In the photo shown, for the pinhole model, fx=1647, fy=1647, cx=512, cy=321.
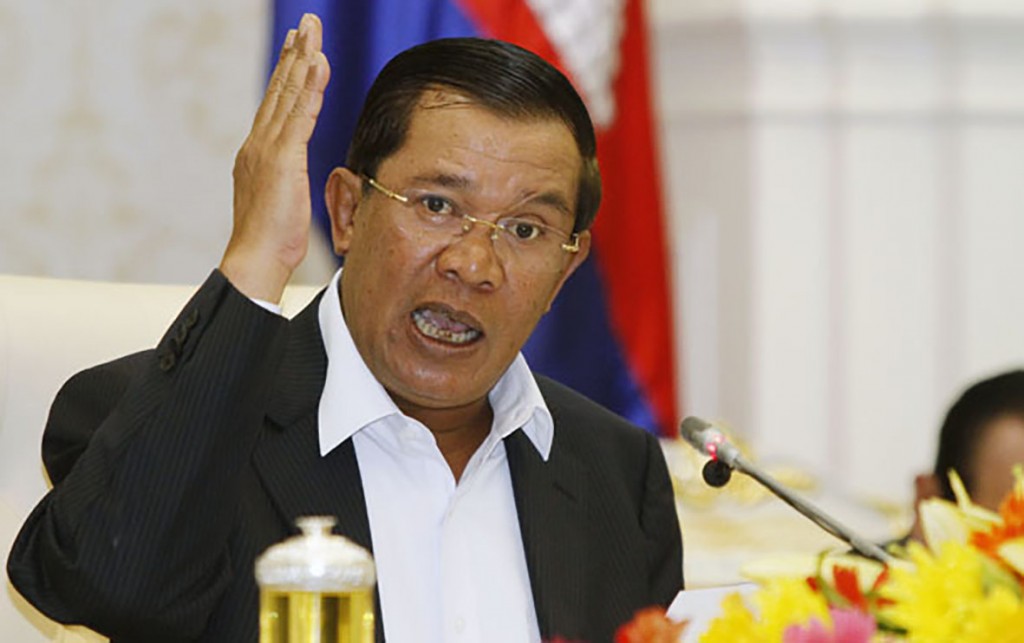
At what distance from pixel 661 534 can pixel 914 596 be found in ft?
4.03

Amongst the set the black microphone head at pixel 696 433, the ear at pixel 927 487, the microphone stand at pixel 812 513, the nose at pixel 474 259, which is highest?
the nose at pixel 474 259

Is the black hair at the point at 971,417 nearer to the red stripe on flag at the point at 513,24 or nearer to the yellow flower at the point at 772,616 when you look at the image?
the red stripe on flag at the point at 513,24

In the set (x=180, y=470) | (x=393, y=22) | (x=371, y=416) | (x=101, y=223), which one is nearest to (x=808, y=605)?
(x=180, y=470)

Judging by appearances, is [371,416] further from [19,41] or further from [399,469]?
[19,41]

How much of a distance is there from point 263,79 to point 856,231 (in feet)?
4.40

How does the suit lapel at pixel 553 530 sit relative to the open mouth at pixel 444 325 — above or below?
below

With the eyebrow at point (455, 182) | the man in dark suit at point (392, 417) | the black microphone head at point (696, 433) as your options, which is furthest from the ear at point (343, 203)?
the black microphone head at point (696, 433)

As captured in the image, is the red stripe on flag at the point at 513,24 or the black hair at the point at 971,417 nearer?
the black hair at the point at 971,417

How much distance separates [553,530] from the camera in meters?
2.11

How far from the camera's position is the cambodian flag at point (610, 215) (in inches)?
127

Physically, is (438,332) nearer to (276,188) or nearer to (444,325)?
(444,325)

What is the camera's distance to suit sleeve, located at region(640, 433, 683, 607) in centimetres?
225

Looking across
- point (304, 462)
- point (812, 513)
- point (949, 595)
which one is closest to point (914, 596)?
point (949, 595)

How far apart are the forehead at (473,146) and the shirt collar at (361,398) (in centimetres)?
21
